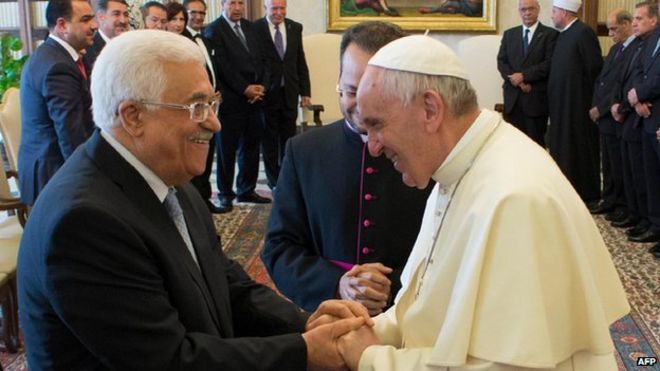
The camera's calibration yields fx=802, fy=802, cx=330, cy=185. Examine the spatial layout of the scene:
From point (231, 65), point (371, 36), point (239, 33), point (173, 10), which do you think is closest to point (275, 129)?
point (231, 65)

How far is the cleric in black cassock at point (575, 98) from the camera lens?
7.30m

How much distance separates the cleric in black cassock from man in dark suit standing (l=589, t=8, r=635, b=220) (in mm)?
217

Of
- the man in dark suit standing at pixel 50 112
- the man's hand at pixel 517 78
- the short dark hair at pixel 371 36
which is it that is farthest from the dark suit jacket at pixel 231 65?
the short dark hair at pixel 371 36

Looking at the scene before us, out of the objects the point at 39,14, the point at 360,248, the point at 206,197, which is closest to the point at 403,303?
the point at 360,248

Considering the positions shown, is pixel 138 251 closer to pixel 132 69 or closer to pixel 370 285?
pixel 132 69

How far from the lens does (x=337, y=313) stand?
203 cm

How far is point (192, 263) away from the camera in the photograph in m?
1.83

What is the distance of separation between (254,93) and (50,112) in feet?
10.7

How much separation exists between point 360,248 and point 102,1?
3.63 meters

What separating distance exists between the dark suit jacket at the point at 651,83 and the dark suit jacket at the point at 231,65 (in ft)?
11.2

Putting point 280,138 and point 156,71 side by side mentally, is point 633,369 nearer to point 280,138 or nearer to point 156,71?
point 156,71

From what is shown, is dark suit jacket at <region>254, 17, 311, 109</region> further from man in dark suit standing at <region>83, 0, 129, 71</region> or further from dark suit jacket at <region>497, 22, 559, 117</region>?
man in dark suit standing at <region>83, 0, 129, 71</region>

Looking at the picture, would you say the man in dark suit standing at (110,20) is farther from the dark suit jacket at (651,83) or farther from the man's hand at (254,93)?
the dark suit jacket at (651,83)

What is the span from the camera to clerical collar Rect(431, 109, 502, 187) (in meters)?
1.70
